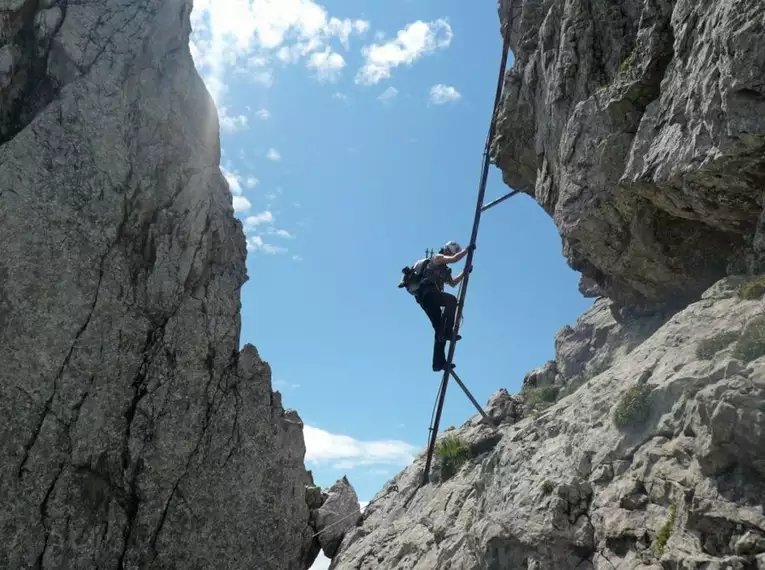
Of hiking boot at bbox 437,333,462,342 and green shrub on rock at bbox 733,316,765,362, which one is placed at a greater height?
hiking boot at bbox 437,333,462,342

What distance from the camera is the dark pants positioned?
18766 millimetres

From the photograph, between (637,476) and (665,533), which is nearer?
(665,533)

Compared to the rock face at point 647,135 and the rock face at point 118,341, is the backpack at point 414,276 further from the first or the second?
Result: the rock face at point 118,341

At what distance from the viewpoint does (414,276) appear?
64.5 ft

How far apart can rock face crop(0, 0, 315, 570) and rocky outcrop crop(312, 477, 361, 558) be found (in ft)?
1.81

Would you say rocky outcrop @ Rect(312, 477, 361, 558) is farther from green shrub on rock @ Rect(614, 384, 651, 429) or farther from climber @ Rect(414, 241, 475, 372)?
green shrub on rock @ Rect(614, 384, 651, 429)

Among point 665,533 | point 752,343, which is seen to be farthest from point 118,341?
point 752,343

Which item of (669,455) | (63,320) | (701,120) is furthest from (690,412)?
(63,320)

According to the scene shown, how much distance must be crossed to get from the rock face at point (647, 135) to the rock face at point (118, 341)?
12.3m

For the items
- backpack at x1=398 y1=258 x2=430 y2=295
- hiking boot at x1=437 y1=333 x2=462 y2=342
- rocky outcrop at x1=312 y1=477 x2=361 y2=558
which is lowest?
rocky outcrop at x1=312 y1=477 x2=361 y2=558

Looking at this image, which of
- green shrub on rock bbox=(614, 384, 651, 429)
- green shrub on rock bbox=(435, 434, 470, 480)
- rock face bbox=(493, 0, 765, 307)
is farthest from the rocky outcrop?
rock face bbox=(493, 0, 765, 307)

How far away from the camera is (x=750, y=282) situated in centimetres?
1182

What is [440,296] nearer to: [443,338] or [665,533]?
[443,338]

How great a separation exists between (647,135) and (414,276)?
27.3 feet
